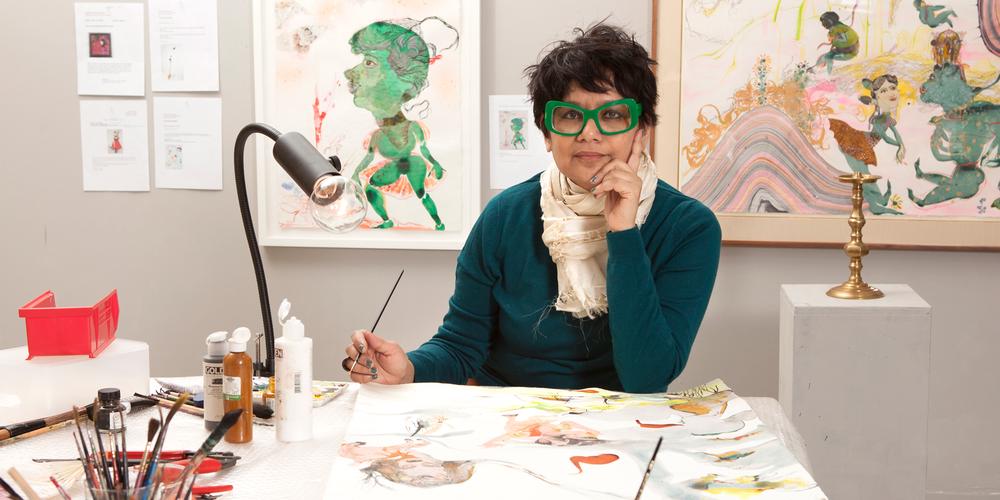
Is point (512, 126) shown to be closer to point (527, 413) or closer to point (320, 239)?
point (320, 239)

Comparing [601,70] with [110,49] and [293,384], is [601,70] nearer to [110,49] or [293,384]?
[293,384]

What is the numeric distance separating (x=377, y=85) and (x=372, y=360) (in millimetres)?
1262

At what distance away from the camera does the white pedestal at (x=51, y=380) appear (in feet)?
4.63

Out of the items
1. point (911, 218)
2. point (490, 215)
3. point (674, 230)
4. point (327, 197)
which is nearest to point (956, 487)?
point (911, 218)

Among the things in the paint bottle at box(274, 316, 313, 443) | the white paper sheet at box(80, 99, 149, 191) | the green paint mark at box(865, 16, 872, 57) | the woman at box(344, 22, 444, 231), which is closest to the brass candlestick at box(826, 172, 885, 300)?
the green paint mark at box(865, 16, 872, 57)

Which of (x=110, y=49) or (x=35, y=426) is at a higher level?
(x=110, y=49)

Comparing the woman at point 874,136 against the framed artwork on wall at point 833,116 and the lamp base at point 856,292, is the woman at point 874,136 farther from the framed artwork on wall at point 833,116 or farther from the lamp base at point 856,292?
the lamp base at point 856,292

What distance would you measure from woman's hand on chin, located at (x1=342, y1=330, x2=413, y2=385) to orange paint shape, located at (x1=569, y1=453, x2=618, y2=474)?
17.5 inches

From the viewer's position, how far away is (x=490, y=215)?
1.87 meters

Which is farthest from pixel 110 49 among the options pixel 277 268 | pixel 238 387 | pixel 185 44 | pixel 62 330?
pixel 238 387

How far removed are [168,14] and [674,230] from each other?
1.69m

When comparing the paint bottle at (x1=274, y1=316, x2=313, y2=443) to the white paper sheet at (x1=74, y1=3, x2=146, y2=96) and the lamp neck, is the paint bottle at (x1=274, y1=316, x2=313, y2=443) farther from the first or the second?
the white paper sheet at (x1=74, y1=3, x2=146, y2=96)

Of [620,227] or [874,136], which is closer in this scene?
[620,227]

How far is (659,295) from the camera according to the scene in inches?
67.8
